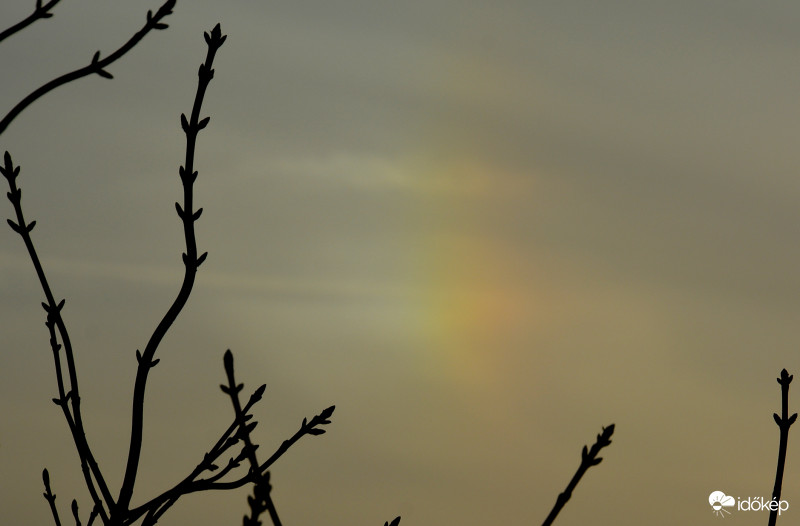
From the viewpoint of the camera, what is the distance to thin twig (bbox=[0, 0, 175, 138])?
255cm

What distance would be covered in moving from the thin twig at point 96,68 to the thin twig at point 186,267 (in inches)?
14.8

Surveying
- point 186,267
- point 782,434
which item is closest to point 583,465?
point 186,267

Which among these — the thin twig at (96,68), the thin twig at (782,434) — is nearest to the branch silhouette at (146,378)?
the thin twig at (96,68)

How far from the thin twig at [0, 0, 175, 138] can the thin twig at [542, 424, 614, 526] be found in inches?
73.4

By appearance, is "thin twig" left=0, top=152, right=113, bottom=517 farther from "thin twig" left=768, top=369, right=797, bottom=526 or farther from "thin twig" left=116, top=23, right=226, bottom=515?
"thin twig" left=768, top=369, right=797, bottom=526

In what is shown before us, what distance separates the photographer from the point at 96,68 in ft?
9.01

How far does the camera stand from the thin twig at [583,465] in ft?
7.91

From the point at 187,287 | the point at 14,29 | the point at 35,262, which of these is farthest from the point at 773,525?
the point at 14,29

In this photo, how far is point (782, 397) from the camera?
15.1 feet

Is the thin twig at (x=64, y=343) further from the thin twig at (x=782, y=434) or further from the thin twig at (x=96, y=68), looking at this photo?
the thin twig at (x=782, y=434)

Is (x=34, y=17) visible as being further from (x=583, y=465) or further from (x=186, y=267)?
(x=583, y=465)

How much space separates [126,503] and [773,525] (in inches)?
116

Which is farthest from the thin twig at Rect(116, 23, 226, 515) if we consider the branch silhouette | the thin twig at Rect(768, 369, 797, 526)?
the thin twig at Rect(768, 369, 797, 526)

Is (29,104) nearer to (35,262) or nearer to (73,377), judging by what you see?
(35,262)
